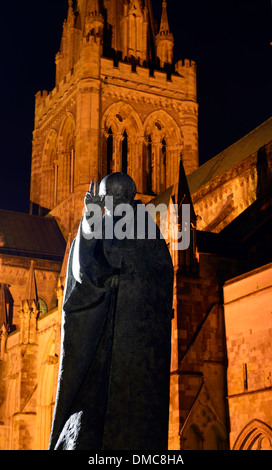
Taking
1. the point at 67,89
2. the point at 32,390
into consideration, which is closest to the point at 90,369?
the point at 32,390

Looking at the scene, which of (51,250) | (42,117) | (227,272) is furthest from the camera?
(42,117)

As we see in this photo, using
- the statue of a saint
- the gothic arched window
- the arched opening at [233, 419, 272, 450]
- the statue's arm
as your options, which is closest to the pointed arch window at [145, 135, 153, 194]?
the gothic arched window

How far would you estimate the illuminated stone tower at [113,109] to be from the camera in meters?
41.1

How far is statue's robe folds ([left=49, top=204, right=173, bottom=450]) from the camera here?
4.01 metres

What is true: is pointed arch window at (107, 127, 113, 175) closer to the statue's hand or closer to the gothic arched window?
the gothic arched window

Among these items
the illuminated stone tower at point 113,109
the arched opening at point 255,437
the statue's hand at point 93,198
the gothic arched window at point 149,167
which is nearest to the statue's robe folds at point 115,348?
the statue's hand at point 93,198

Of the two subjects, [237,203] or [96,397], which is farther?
[237,203]

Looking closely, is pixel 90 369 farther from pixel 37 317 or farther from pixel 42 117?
pixel 42 117

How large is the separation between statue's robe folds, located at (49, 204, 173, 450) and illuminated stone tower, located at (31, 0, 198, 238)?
3536 centimetres

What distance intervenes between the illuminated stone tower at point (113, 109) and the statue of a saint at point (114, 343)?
35329 mm

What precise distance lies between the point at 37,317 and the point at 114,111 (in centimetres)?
1494

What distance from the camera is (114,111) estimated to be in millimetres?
42312

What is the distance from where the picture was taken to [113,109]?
4216 cm

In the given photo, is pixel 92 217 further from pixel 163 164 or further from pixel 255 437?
pixel 163 164
